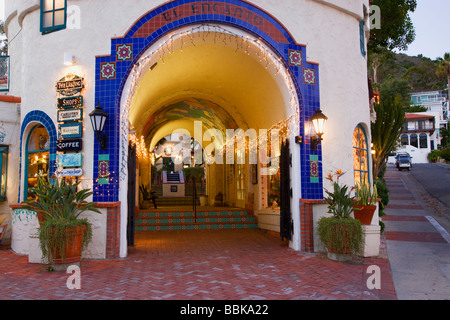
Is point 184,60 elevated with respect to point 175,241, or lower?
elevated

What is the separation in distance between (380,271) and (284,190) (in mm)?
2756

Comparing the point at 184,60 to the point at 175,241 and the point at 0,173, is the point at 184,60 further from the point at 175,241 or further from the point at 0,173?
the point at 0,173

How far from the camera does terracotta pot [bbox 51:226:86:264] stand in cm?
599

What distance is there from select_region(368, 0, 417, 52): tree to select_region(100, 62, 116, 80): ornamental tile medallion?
11.9m

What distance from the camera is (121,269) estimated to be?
19.9ft

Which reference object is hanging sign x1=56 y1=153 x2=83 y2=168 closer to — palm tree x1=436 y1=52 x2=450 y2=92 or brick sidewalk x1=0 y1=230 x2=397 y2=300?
brick sidewalk x1=0 y1=230 x2=397 y2=300

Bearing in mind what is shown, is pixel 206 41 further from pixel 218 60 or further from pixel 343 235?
pixel 343 235

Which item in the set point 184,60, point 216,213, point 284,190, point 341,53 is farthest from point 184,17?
point 216,213

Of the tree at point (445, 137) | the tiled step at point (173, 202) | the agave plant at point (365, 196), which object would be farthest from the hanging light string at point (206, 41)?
the tree at point (445, 137)

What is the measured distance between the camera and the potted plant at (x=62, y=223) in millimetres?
5961

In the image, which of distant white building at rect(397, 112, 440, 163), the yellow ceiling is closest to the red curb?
the yellow ceiling

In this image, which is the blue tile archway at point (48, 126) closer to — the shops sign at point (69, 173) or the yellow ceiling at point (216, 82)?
the shops sign at point (69, 173)

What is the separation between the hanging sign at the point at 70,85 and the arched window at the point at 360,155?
20.1 ft

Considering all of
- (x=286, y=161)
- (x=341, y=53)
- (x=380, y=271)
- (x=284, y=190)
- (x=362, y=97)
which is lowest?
(x=380, y=271)
